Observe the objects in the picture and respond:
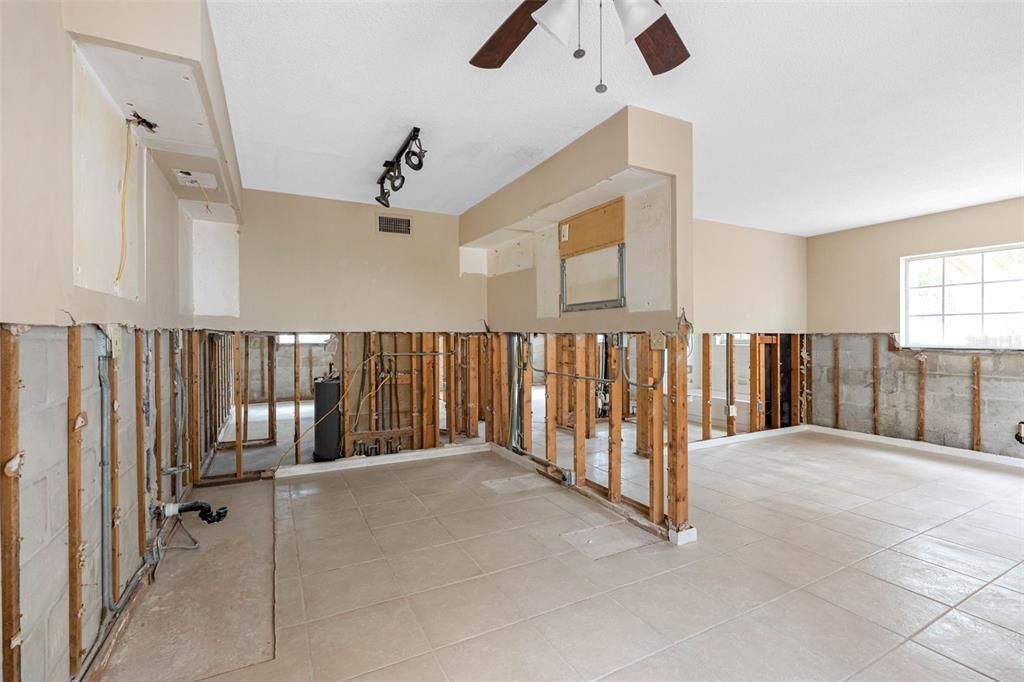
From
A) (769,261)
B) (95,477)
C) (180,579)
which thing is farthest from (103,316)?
(769,261)

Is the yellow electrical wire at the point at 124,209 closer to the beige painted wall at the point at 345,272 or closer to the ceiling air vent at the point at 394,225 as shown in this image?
the beige painted wall at the point at 345,272

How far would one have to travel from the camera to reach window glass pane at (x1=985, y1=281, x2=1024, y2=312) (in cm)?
501

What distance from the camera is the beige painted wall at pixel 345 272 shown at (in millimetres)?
4590

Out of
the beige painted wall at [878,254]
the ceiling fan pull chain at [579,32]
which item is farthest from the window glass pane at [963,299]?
the ceiling fan pull chain at [579,32]

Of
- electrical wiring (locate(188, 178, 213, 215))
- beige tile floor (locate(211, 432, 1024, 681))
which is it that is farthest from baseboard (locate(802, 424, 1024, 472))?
electrical wiring (locate(188, 178, 213, 215))

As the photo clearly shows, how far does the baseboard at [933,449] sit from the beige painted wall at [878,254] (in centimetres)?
142

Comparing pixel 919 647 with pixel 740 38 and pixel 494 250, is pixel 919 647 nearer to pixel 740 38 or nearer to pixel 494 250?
pixel 740 38

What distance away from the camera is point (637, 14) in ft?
5.38

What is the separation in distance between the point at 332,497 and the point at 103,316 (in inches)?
98.6

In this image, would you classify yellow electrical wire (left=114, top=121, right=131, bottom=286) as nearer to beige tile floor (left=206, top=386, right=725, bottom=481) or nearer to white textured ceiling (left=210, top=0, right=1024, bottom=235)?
white textured ceiling (left=210, top=0, right=1024, bottom=235)

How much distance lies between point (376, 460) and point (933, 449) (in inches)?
260

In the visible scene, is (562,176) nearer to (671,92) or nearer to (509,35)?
(671,92)

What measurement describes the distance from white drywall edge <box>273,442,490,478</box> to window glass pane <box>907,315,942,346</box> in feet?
18.5

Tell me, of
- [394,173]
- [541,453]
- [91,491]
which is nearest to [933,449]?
[541,453]
